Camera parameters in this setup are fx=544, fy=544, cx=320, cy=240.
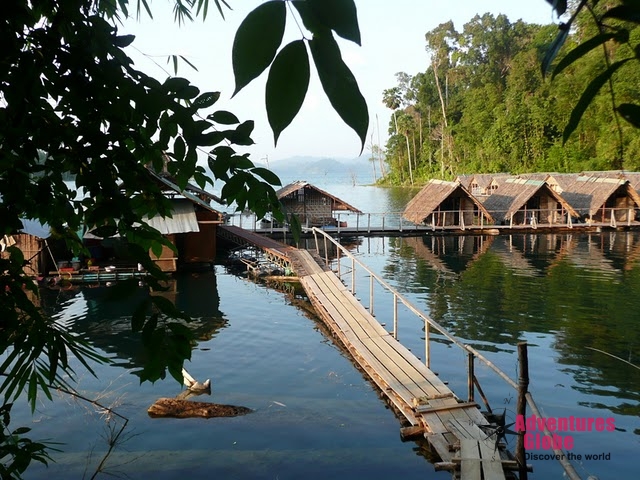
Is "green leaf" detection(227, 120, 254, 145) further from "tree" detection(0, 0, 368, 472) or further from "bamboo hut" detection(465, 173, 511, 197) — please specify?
"bamboo hut" detection(465, 173, 511, 197)

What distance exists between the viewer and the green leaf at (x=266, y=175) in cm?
141

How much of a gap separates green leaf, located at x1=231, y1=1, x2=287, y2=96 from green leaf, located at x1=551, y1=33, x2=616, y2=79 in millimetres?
363

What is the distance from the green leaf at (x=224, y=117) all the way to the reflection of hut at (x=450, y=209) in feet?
83.2

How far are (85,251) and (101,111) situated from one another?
724 mm

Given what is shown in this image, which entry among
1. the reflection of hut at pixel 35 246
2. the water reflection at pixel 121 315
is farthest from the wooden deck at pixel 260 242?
the reflection of hut at pixel 35 246

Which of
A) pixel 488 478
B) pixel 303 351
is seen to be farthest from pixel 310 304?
pixel 488 478

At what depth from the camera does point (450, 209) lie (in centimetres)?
2714

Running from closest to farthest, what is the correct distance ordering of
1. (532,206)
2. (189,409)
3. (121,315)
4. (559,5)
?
(559,5)
(189,409)
(121,315)
(532,206)

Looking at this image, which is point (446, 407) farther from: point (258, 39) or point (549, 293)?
point (549, 293)

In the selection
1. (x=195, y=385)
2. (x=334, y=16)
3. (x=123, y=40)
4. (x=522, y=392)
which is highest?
(x=123, y=40)

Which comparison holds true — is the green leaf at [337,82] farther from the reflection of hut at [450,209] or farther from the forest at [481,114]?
the forest at [481,114]

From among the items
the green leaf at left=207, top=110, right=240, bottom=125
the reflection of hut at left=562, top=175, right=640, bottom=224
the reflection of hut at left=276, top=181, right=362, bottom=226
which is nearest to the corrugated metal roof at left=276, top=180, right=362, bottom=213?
the reflection of hut at left=276, top=181, right=362, bottom=226

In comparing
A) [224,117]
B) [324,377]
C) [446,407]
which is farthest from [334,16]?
[324,377]

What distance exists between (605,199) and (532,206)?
3296 millimetres
